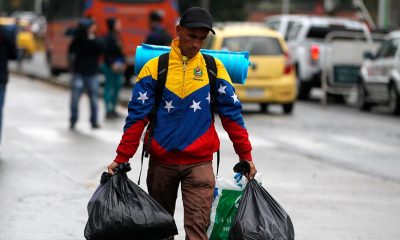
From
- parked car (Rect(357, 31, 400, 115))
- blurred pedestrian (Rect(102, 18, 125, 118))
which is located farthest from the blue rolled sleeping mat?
parked car (Rect(357, 31, 400, 115))

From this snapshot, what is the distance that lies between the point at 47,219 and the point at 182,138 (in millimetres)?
3146

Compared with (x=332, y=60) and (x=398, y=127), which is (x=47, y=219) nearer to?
(x=398, y=127)

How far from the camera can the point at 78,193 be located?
A: 11.0 meters

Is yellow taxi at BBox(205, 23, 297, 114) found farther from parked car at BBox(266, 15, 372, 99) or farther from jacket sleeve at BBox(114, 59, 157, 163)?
jacket sleeve at BBox(114, 59, 157, 163)

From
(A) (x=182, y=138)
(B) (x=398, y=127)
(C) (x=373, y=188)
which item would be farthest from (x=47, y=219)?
(B) (x=398, y=127)

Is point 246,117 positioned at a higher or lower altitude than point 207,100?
lower

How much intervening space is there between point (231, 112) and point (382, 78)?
57.0ft

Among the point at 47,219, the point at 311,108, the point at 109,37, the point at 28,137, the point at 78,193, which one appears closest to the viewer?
the point at 47,219

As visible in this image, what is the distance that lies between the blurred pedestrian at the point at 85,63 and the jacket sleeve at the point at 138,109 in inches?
440

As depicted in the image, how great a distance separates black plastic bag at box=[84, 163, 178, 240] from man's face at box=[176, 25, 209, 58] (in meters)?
0.74

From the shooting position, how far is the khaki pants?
6.70 meters

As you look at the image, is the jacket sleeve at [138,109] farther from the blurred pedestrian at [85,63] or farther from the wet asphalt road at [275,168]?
the blurred pedestrian at [85,63]

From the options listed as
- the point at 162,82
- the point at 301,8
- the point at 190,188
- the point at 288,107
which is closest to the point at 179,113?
the point at 162,82

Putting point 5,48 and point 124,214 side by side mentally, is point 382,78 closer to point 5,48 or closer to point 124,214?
point 5,48
